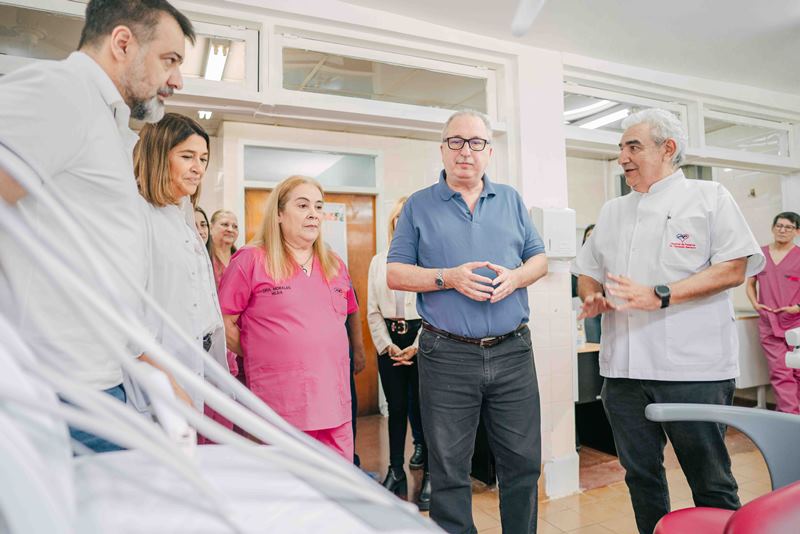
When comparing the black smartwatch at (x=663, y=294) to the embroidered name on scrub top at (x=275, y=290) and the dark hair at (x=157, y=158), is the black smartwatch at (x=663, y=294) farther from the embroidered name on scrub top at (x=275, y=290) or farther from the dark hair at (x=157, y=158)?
the dark hair at (x=157, y=158)

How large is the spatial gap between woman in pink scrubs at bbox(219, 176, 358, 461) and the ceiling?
139 centimetres

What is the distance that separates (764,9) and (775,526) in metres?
3.17

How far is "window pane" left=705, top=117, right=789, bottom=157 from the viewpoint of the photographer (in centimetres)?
448

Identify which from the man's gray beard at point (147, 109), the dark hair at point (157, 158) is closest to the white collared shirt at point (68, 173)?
the man's gray beard at point (147, 109)

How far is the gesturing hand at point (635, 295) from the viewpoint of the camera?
5.59 feet

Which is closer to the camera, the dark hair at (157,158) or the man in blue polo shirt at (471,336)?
the dark hair at (157,158)

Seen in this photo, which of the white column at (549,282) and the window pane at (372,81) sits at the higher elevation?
the window pane at (372,81)

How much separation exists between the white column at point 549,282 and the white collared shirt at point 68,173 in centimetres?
241

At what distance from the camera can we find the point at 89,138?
92 centimetres

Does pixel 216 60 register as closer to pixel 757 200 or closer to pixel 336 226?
pixel 336 226

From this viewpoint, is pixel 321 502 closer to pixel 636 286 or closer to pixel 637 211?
pixel 636 286

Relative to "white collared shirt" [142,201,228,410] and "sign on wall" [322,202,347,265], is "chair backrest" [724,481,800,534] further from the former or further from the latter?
"sign on wall" [322,202,347,265]

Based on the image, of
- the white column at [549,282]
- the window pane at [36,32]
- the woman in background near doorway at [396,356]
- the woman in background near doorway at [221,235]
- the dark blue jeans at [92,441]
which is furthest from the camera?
the woman in background near doorway at [221,235]

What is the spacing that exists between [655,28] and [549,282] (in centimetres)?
159
